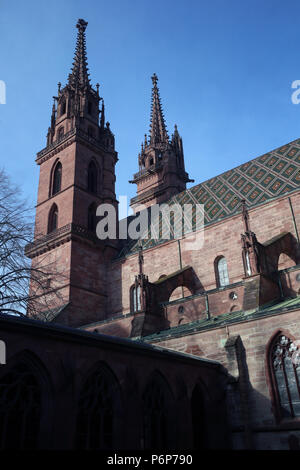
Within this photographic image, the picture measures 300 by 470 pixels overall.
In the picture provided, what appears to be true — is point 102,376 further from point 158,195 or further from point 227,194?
point 158,195

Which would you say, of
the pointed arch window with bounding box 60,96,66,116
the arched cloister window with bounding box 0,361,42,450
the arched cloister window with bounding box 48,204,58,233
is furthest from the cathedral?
the pointed arch window with bounding box 60,96,66,116

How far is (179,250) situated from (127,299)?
4.71m

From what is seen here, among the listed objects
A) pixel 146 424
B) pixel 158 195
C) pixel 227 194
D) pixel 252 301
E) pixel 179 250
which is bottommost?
pixel 146 424

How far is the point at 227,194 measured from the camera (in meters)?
25.5

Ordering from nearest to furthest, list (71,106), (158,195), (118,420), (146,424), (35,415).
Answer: (35,415)
(118,420)
(146,424)
(71,106)
(158,195)

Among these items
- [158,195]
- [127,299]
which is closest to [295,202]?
[127,299]

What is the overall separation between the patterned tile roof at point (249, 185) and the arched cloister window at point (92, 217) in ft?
9.41

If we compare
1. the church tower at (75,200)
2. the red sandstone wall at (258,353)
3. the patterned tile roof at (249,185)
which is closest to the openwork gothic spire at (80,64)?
the church tower at (75,200)

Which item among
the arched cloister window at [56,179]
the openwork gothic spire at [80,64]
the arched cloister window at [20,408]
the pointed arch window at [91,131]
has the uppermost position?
the openwork gothic spire at [80,64]

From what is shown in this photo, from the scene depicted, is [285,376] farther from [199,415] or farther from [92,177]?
Result: [92,177]

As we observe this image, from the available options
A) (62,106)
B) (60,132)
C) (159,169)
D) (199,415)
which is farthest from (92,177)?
(199,415)

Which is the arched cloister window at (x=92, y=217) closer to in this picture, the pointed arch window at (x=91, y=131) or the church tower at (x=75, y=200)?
the church tower at (x=75, y=200)

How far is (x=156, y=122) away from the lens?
157ft

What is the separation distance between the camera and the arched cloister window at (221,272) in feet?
72.4
